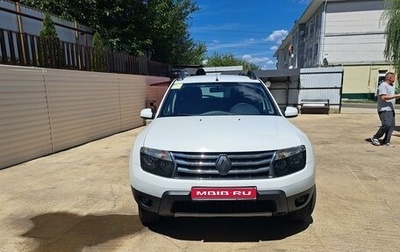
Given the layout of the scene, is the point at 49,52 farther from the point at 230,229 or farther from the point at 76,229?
the point at 230,229

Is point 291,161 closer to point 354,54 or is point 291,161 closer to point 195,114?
point 195,114

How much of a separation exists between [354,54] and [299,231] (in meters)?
29.8

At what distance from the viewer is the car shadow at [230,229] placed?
3023 mm

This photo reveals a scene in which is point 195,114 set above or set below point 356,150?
above

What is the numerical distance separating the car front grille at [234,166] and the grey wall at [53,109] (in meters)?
4.97

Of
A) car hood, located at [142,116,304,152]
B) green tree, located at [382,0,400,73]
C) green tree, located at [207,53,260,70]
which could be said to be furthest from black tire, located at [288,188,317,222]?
green tree, located at [207,53,260,70]

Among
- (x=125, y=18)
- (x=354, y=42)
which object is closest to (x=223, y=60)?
(x=354, y=42)

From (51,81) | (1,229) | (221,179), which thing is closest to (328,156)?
(221,179)

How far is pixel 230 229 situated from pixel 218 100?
1.65 m

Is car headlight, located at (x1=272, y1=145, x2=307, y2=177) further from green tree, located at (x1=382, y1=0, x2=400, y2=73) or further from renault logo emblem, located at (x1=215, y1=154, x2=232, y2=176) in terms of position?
green tree, located at (x1=382, y1=0, x2=400, y2=73)

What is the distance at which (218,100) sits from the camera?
4.00 meters

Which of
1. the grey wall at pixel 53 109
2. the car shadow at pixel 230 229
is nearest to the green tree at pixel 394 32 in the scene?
the grey wall at pixel 53 109

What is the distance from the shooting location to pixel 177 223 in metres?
3.32

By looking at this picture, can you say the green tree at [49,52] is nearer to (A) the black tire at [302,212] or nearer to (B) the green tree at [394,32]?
(A) the black tire at [302,212]
